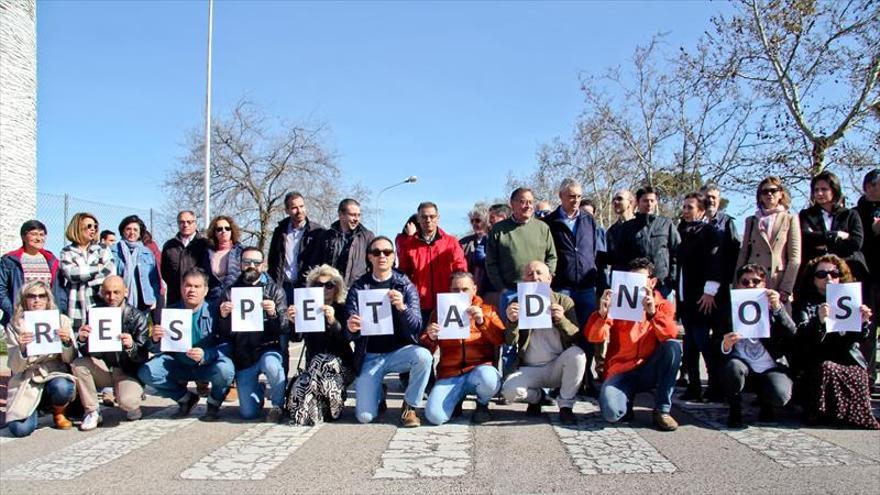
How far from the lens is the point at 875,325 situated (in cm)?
646

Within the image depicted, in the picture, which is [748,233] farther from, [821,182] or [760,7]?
[760,7]

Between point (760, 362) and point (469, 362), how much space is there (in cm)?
259

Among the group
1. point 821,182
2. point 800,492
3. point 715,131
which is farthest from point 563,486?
point 715,131

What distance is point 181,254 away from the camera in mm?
7684

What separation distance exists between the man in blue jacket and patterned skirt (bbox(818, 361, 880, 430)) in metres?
5.31

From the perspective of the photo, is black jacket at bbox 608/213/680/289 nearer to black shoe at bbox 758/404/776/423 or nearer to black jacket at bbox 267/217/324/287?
black shoe at bbox 758/404/776/423

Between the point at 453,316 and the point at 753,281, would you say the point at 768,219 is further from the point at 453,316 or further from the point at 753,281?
the point at 453,316

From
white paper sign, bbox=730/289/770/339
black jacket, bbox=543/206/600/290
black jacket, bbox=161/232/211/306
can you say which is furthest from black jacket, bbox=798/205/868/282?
black jacket, bbox=161/232/211/306

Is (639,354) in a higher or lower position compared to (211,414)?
higher

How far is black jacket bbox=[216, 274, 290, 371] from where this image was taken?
21.3 feet

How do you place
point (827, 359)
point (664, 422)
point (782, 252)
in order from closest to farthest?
point (664, 422), point (827, 359), point (782, 252)

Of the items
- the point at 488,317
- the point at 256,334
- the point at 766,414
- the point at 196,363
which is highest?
the point at 488,317

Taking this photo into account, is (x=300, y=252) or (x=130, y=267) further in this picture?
(x=130, y=267)

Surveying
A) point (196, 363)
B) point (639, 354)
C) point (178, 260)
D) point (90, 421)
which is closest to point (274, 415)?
point (196, 363)
